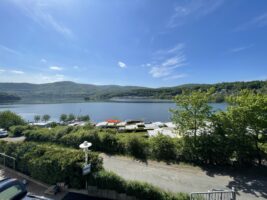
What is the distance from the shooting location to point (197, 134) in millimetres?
11875

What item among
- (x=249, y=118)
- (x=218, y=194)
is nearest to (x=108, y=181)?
(x=218, y=194)

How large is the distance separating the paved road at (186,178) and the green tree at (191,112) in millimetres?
2550

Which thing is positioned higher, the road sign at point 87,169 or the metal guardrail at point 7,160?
the road sign at point 87,169

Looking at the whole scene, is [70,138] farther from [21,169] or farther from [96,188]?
[96,188]

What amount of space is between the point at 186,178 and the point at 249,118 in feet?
15.8

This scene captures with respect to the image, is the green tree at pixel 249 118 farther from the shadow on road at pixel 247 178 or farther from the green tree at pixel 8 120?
the green tree at pixel 8 120

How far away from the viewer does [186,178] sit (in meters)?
9.48

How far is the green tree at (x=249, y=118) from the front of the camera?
9656mm

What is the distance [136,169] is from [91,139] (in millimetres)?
5508

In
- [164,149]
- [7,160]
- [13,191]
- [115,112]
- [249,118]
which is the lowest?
[115,112]

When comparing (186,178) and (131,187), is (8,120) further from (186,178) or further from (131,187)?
(186,178)

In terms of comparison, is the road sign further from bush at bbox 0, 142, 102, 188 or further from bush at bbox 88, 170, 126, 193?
bush at bbox 0, 142, 102, 188

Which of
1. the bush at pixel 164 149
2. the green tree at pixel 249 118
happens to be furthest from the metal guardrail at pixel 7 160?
the green tree at pixel 249 118

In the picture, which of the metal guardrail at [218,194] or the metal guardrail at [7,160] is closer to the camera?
the metal guardrail at [218,194]
